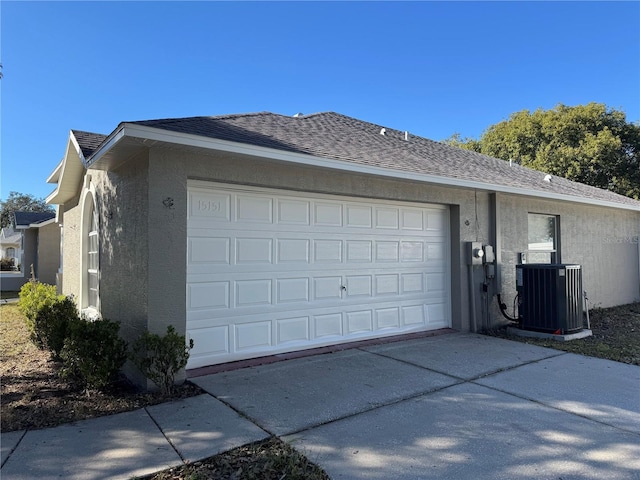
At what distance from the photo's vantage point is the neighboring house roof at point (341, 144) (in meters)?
5.05

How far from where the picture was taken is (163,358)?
178 inches

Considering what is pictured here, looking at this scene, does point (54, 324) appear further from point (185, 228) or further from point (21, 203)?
point (21, 203)

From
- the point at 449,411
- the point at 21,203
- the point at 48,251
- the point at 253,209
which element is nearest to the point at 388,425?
the point at 449,411

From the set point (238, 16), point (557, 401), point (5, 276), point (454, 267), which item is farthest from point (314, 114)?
point (5, 276)

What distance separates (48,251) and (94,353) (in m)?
17.0

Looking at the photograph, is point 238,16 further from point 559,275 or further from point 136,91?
point 559,275

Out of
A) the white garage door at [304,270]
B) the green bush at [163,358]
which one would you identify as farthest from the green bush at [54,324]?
the white garage door at [304,270]

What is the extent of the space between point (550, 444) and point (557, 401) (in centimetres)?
116

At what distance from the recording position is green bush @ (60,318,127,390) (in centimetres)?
446

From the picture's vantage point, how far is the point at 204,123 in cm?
575

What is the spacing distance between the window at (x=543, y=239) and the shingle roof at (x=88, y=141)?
30.5ft

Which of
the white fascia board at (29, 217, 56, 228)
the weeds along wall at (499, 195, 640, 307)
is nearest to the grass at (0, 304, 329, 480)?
the weeds along wall at (499, 195, 640, 307)

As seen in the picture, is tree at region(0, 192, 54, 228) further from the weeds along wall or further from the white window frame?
the weeds along wall

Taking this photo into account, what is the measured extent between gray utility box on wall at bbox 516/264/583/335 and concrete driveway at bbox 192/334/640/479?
1343mm
